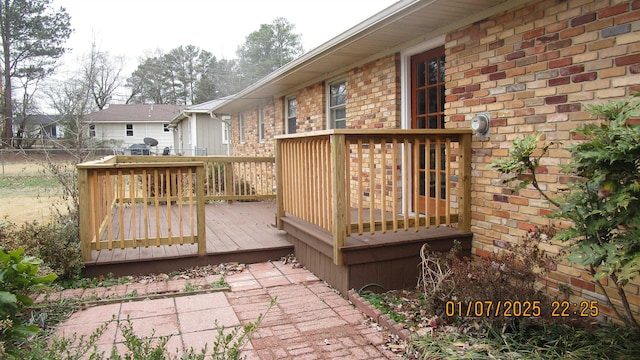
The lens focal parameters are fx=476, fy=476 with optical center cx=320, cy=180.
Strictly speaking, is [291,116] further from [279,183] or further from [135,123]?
[135,123]

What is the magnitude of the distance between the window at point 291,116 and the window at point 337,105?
2113mm

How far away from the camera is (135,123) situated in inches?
1510

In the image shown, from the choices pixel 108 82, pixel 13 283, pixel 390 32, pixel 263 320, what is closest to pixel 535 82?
pixel 390 32

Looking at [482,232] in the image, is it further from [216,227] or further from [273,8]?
[273,8]

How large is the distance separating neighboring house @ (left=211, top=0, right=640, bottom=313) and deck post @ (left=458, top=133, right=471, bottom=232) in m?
0.06

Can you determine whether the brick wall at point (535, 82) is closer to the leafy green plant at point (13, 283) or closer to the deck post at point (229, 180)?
the leafy green plant at point (13, 283)

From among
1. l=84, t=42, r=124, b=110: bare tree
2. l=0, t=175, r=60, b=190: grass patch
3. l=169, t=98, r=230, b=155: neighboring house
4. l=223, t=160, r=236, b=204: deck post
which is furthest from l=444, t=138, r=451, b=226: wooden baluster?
l=84, t=42, r=124, b=110: bare tree

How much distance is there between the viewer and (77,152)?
7039 millimetres

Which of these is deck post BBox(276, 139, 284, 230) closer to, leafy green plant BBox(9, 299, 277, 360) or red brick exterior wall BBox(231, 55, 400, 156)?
red brick exterior wall BBox(231, 55, 400, 156)

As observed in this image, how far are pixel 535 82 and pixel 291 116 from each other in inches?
287

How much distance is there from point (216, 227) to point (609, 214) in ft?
17.4

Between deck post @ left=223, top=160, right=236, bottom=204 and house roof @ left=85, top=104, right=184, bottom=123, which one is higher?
house roof @ left=85, top=104, right=184, bottom=123

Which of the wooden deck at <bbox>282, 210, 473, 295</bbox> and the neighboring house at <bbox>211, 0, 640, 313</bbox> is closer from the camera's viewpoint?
the neighboring house at <bbox>211, 0, 640, 313</bbox>

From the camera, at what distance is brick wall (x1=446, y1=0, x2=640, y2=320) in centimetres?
331
